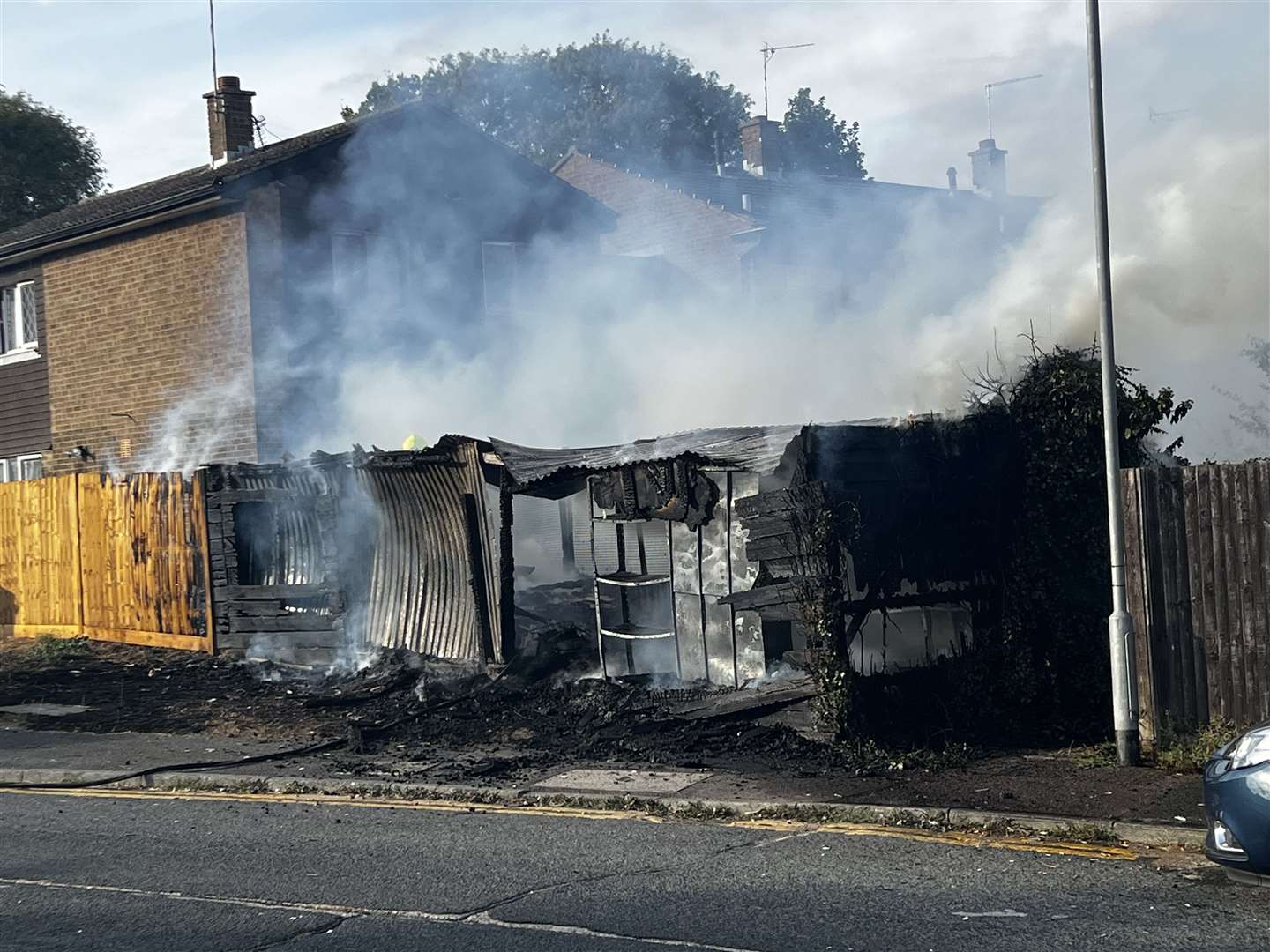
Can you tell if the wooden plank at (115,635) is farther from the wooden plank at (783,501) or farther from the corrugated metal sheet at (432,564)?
the wooden plank at (783,501)

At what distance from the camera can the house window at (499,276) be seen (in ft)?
72.8

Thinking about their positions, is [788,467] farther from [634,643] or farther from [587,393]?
[587,393]

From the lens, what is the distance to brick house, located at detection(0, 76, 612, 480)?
63.8 feet

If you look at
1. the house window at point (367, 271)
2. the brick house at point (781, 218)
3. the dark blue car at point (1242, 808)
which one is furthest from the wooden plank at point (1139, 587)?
the brick house at point (781, 218)

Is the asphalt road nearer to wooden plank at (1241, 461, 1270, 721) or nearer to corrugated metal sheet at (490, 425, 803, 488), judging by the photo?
wooden plank at (1241, 461, 1270, 721)

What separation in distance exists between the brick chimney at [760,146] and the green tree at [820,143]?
170 centimetres

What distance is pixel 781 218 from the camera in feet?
107

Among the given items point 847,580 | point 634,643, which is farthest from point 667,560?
point 847,580

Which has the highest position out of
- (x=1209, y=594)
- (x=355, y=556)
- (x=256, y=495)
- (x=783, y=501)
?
(x=256, y=495)

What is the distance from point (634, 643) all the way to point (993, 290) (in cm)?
666

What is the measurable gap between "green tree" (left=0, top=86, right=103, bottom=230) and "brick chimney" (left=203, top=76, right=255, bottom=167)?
16.3 metres

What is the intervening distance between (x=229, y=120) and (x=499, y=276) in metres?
5.21

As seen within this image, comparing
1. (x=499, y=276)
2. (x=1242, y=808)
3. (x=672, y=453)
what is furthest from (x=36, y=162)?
(x=1242, y=808)

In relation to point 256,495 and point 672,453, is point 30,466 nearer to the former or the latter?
point 256,495
